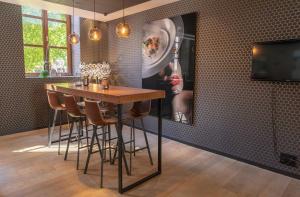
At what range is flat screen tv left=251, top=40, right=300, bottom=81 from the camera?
2602 mm

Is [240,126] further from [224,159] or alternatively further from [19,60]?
[19,60]

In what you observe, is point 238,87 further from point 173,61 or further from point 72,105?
point 72,105

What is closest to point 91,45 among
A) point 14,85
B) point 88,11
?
point 88,11

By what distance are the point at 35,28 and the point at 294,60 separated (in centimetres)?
496

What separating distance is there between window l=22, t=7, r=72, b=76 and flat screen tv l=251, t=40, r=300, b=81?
4320 millimetres

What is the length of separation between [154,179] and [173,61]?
2168 mm

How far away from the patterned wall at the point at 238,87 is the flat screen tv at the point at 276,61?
0.44 feet

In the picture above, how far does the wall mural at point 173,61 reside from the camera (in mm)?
3783

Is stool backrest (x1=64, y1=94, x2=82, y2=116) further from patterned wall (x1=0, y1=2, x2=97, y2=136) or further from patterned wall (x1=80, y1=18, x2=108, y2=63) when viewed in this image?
patterned wall (x1=80, y1=18, x2=108, y2=63)

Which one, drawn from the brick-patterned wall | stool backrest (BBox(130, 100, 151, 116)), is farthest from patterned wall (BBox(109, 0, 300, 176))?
the brick-patterned wall

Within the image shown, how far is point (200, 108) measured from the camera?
3754 millimetres

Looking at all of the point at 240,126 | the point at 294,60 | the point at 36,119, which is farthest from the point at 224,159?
the point at 36,119

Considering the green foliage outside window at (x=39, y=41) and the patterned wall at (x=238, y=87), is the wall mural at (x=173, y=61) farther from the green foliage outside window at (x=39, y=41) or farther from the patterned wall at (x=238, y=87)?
the green foliage outside window at (x=39, y=41)

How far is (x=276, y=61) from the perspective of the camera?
275 centimetres
